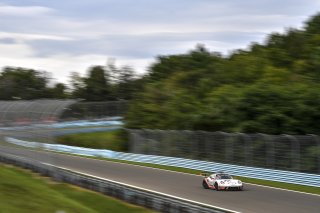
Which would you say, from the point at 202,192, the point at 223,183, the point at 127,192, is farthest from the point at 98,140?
the point at 127,192

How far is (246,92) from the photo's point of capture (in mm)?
36938

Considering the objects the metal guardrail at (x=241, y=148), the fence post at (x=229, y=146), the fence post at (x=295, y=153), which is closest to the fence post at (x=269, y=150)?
the metal guardrail at (x=241, y=148)

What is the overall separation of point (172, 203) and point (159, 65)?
68.8 meters

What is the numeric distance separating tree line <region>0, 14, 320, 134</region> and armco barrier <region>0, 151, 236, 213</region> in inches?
529

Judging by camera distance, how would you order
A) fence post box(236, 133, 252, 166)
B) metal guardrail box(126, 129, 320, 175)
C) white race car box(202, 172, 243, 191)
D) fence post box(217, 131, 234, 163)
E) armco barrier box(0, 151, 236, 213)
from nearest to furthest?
1. armco barrier box(0, 151, 236, 213)
2. white race car box(202, 172, 243, 191)
3. metal guardrail box(126, 129, 320, 175)
4. fence post box(236, 133, 252, 166)
5. fence post box(217, 131, 234, 163)

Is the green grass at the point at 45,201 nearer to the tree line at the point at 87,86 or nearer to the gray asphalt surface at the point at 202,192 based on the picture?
the gray asphalt surface at the point at 202,192

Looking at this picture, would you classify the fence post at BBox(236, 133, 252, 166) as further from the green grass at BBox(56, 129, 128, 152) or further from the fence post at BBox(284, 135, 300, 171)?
the green grass at BBox(56, 129, 128, 152)

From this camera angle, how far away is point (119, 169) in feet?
112

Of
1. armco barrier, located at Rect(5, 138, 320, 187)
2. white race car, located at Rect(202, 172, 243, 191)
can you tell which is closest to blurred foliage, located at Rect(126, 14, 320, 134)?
armco barrier, located at Rect(5, 138, 320, 187)

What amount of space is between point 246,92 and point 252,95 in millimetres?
625

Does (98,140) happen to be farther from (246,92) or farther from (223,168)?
(223,168)

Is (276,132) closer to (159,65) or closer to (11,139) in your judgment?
(11,139)

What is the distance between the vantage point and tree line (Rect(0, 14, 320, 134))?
34219 mm

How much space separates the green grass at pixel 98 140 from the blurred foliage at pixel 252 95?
156 cm
